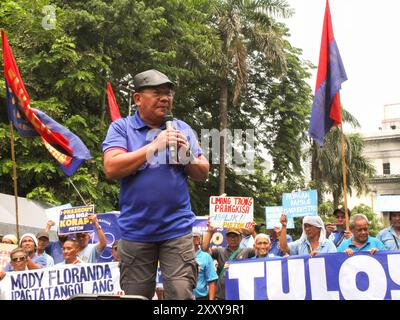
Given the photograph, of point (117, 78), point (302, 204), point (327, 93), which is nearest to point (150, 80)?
point (327, 93)

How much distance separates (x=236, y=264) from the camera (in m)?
6.34

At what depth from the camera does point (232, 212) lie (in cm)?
998

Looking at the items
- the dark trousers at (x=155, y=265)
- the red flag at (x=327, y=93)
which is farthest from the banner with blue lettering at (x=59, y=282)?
the red flag at (x=327, y=93)

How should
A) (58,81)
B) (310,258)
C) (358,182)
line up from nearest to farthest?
(310,258), (58,81), (358,182)

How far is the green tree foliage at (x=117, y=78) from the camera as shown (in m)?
18.3

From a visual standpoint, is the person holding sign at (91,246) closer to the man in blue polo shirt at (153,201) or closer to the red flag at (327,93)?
the red flag at (327,93)

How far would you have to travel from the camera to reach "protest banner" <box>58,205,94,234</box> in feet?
29.7

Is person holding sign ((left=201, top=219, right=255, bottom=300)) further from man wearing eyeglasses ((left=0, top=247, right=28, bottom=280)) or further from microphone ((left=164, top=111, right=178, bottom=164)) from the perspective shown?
microphone ((left=164, top=111, right=178, bottom=164))

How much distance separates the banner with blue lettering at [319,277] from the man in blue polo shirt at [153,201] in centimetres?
269

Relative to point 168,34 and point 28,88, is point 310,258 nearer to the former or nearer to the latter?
point 28,88

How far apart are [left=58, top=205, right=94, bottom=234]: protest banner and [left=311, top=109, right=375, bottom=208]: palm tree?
21.5 m

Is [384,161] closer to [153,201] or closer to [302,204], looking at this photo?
[302,204]
